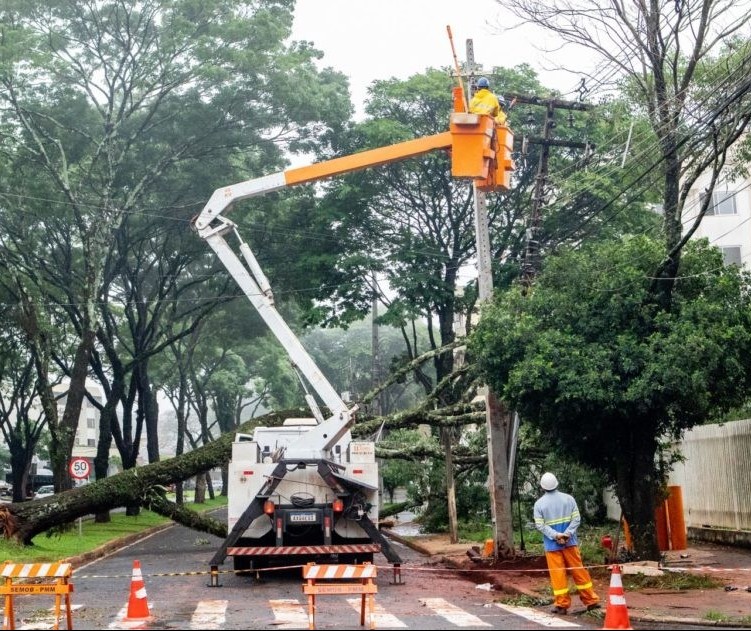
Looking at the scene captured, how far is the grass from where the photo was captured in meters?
21.0

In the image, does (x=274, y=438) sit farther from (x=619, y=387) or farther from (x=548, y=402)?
(x=619, y=387)

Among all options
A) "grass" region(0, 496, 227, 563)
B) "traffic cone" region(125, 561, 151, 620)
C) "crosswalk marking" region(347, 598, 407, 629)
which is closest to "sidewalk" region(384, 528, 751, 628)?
"crosswalk marking" region(347, 598, 407, 629)

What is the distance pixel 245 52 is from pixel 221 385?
28.2m

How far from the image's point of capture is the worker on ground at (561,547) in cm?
1202

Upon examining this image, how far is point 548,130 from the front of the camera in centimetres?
2098

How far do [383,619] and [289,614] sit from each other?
1205 millimetres

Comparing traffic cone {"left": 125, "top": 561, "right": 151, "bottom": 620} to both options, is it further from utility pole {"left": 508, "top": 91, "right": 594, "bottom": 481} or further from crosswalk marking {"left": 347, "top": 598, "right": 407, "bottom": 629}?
utility pole {"left": 508, "top": 91, "right": 594, "bottom": 481}

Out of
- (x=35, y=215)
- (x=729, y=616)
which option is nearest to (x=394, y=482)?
(x=35, y=215)

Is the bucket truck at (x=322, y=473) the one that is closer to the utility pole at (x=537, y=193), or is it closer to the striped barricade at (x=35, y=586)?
the utility pole at (x=537, y=193)

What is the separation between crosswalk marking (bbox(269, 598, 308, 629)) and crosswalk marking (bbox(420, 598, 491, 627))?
1551mm

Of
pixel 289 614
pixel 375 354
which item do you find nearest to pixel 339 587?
pixel 289 614

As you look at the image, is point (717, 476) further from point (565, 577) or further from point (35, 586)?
point (35, 586)

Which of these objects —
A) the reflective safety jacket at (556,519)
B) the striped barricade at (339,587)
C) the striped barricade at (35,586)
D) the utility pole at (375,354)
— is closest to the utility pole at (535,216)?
the reflective safety jacket at (556,519)

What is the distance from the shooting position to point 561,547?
1229 centimetres
